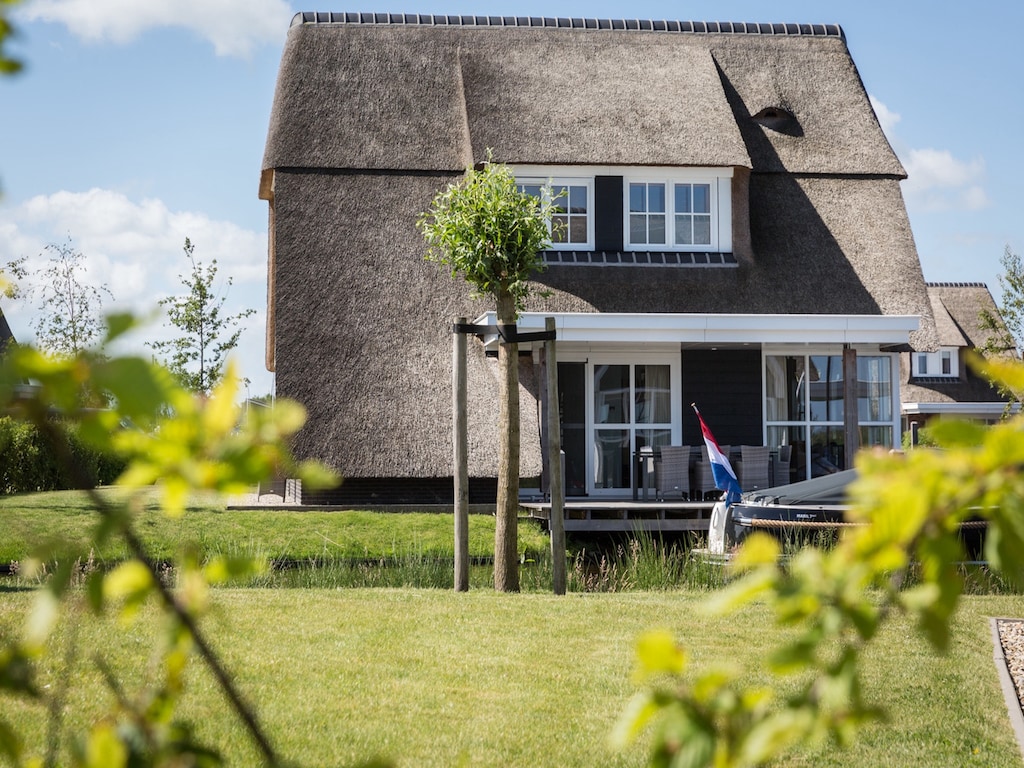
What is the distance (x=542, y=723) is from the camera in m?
5.13

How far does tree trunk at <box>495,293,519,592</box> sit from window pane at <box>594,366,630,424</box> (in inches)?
266

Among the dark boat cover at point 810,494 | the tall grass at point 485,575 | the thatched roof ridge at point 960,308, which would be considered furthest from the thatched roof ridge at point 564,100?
the thatched roof ridge at point 960,308

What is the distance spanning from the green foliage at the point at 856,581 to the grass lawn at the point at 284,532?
36.1 ft

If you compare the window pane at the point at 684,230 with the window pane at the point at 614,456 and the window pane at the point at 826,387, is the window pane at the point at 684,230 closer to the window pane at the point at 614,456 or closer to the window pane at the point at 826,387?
the window pane at the point at 826,387

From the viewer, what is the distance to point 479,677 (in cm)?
598

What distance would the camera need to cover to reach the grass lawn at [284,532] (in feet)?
40.5

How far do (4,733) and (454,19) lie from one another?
19798 mm

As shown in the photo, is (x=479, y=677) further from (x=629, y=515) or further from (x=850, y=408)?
(x=850, y=408)

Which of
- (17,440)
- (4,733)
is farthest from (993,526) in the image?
(17,440)

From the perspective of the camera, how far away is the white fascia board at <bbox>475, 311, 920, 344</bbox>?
15281 mm

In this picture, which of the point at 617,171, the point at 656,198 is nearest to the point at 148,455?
the point at 617,171

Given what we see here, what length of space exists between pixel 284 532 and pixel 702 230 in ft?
26.3

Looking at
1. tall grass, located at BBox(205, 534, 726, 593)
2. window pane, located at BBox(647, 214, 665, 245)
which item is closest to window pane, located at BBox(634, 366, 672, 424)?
window pane, located at BBox(647, 214, 665, 245)

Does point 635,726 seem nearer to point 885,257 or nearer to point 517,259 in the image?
point 517,259
